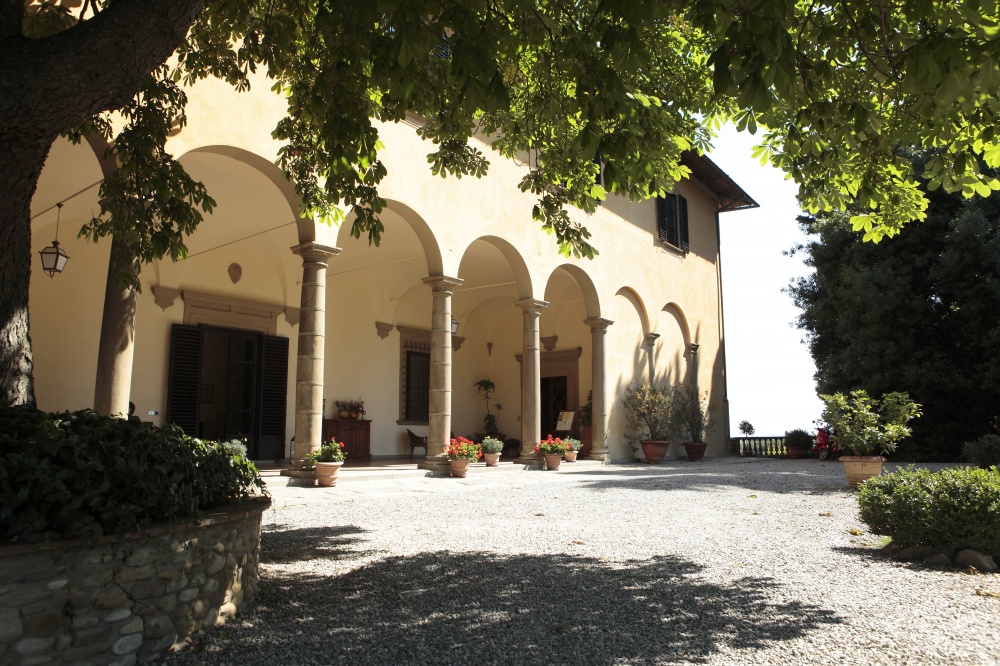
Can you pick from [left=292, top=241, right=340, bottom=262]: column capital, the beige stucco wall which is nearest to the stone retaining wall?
the beige stucco wall

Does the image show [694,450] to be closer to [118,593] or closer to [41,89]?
[118,593]

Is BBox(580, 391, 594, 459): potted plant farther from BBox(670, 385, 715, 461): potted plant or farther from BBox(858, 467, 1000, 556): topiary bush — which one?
BBox(858, 467, 1000, 556): topiary bush

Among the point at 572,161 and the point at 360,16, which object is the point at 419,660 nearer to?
the point at 360,16

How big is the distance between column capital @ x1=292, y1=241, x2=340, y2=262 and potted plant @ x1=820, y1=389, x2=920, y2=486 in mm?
7137

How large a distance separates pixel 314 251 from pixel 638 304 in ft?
33.0

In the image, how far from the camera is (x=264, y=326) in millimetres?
13680

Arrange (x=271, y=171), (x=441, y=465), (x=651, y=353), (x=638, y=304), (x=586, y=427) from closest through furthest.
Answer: (x=271, y=171) < (x=441, y=465) < (x=586, y=427) < (x=638, y=304) < (x=651, y=353)

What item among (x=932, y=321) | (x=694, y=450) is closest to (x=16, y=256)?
(x=694, y=450)

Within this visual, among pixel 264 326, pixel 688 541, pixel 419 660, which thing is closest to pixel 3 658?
pixel 419 660

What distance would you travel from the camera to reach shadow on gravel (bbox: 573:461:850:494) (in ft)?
35.2

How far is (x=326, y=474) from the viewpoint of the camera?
31.0 ft

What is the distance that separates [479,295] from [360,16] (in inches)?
583

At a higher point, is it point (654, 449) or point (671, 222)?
point (671, 222)

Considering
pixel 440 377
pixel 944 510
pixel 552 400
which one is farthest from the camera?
pixel 552 400
